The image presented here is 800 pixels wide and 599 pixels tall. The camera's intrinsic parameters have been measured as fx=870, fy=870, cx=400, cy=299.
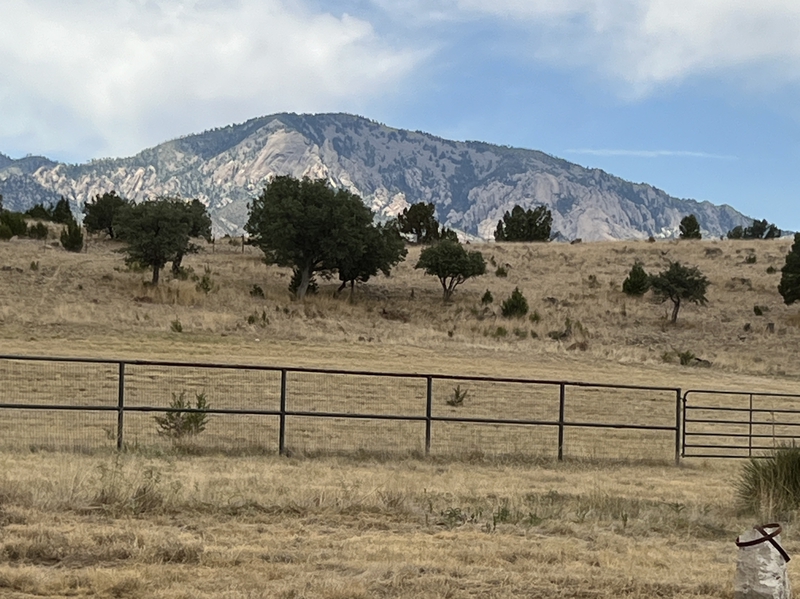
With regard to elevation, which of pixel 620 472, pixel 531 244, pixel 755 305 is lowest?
pixel 620 472

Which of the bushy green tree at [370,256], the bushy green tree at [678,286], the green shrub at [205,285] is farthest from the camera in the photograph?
the bushy green tree at [370,256]

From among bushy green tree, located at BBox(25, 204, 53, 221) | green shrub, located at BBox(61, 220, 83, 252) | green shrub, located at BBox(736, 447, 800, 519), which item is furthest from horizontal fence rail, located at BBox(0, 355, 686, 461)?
bushy green tree, located at BBox(25, 204, 53, 221)

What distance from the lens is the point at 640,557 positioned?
8430mm

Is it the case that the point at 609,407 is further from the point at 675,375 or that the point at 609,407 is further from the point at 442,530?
the point at 442,530

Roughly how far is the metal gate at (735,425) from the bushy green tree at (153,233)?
29.7 m

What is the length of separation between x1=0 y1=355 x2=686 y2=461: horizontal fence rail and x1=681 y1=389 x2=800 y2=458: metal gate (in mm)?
565

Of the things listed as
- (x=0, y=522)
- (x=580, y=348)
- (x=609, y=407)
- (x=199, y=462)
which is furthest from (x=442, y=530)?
(x=580, y=348)

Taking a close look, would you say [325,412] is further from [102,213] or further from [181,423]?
[102,213]

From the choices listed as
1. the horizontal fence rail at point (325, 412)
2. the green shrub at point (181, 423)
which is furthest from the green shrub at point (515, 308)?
the green shrub at point (181, 423)

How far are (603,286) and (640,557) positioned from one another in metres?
54.0

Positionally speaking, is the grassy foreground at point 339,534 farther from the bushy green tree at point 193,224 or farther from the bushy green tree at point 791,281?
the bushy green tree at point 791,281

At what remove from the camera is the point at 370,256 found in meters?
54.9

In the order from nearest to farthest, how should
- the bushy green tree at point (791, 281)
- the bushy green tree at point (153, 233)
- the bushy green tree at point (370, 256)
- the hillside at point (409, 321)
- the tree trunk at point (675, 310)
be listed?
the hillside at point (409, 321), the bushy green tree at point (153, 233), the tree trunk at point (675, 310), the bushy green tree at point (791, 281), the bushy green tree at point (370, 256)

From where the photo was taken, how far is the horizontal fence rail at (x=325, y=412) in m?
16.2
